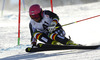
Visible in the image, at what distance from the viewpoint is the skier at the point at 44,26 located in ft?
15.9

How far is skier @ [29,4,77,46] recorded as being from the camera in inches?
191

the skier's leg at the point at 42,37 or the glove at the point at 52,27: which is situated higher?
the glove at the point at 52,27

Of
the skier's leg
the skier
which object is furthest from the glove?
the skier's leg

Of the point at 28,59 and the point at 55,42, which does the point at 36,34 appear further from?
the point at 28,59

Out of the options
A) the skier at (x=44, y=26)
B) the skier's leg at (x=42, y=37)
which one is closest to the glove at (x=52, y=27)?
the skier at (x=44, y=26)

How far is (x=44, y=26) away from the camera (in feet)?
16.6

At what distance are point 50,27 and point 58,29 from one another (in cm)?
25

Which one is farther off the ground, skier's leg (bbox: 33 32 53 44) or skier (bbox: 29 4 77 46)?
skier (bbox: 29 4 77 46)

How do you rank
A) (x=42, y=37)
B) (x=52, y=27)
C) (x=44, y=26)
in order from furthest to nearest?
(x=44, y=26) < (x=42, y=37) < (x=52, y=27)

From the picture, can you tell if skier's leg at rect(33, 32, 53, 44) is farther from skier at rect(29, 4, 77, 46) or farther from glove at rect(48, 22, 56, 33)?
glove at rect(48, 22, 56, 33)

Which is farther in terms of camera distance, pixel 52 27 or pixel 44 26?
pixel 44 26

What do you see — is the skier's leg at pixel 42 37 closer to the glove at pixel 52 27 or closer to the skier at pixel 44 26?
the skier at pixel 44 26

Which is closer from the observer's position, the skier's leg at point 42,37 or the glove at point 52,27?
the glove at point 52,27

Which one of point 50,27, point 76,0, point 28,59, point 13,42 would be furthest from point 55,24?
point 76,0
